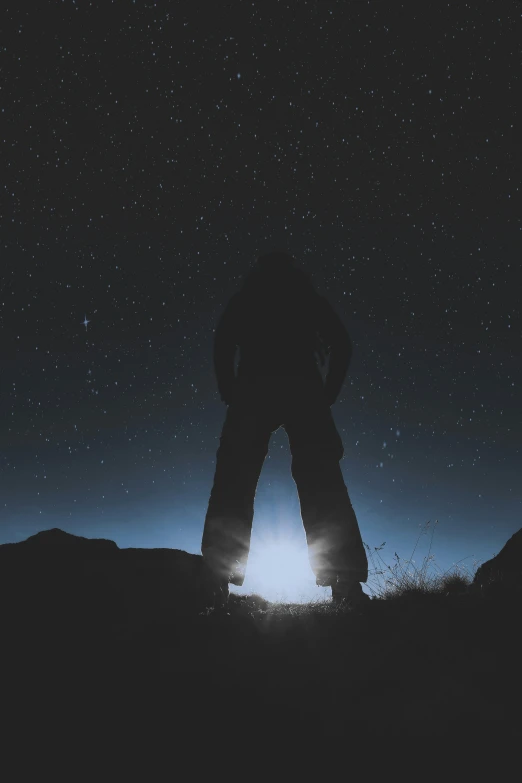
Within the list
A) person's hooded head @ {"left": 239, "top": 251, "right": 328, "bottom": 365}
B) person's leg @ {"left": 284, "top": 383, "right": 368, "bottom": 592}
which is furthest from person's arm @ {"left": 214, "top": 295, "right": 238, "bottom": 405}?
person's leg @ {"left": 284, "top": 383, "right": 368, "bottom": 592}

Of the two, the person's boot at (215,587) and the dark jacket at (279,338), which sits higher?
the dark jacket at (279,338)

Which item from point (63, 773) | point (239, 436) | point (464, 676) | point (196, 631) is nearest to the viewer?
point (63, 773)

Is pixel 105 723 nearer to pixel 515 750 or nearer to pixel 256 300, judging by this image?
pixel 515 750

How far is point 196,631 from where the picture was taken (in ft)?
7.80

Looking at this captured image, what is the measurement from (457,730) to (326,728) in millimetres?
446

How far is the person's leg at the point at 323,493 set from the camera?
3.48 metres

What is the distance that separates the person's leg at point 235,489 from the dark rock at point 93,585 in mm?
284

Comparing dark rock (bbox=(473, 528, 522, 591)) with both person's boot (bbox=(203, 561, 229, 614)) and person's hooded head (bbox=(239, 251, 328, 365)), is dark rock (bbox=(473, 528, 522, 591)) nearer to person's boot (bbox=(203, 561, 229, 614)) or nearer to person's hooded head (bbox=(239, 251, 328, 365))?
person's boot (bbox=(203, 561, 229, 614))

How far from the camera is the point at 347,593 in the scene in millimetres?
3367

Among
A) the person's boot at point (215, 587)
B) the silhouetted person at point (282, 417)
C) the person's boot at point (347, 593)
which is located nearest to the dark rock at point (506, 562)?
the person's boot at point (347, 593)

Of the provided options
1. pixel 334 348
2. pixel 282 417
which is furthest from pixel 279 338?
pixel 282 417

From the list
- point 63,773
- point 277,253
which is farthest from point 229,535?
point 277,253

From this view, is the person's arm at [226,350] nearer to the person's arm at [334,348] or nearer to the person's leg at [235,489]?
the person's leg at [235,489]

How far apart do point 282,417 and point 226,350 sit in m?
0.96
